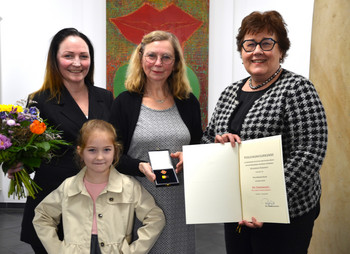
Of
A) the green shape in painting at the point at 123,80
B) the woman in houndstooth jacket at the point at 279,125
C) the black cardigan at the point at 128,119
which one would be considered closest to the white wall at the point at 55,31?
the green shape in painting at the point at 123,80

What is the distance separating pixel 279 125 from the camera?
1.48m

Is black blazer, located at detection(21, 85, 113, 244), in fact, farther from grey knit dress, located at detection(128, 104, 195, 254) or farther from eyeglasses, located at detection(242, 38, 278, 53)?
eyeglasses, located at detection(242, 38, 278, 53)

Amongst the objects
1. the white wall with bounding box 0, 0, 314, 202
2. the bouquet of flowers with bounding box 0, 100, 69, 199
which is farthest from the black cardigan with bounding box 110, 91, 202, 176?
the white wall with bounding box 0, 0, 314, 202

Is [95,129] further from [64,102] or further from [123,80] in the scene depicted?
[123,80]

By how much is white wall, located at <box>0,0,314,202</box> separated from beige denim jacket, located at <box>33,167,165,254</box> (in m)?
3.11

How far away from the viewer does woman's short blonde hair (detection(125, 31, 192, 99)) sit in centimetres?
196

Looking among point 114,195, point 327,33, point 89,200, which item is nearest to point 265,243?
point 114,195

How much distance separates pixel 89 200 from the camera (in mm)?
1829

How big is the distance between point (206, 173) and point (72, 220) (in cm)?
83

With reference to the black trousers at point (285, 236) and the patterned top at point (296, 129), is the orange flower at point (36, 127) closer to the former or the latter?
the patterned top at point (296, 129)

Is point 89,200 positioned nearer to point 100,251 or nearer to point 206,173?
point 100,251

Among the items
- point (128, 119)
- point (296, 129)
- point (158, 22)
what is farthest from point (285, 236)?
point (158, 22)

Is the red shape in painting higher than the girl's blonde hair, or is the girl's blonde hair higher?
the red shape in painting

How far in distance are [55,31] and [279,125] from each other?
4296 mm
